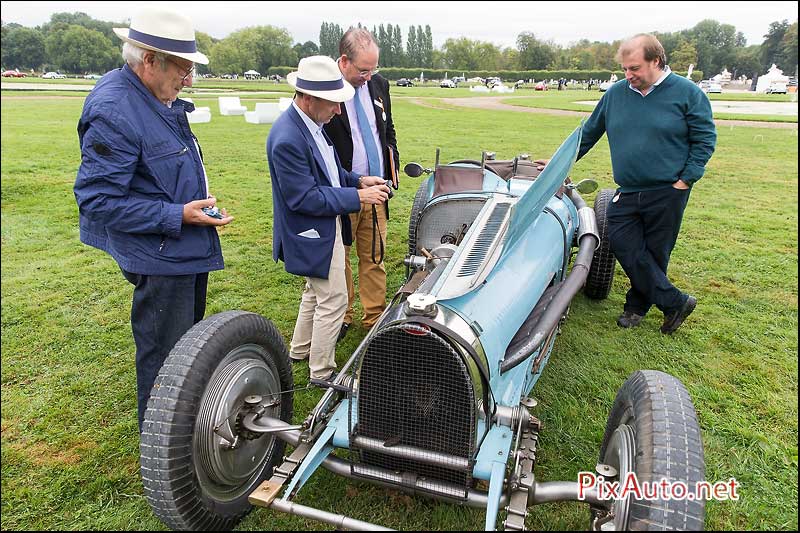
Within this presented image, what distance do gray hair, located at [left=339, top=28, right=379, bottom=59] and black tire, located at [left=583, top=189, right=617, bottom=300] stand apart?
2.68 meters

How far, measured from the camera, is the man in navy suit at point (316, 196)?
3.02 metres

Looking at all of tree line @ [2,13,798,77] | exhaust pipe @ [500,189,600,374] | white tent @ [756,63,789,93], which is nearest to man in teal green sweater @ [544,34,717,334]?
exhaust pipe @ [500,189,600,374]

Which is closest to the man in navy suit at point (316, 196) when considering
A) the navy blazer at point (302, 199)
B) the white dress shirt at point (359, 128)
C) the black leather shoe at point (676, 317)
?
the navy blazer at point (302, 199)

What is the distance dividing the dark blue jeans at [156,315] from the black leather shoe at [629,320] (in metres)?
3.61

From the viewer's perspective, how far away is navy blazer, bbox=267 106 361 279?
3027 mm

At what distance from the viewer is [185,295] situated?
2.76 m

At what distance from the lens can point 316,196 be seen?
307 centimetres

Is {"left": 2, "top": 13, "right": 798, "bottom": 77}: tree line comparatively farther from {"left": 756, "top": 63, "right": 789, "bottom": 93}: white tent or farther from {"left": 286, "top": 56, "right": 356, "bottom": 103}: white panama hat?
{"left": 286, "top": 56, "right": 356, "bottom": 103}: white panama hat

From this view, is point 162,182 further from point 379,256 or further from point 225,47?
point 225,47

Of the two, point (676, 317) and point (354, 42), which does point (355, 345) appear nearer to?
point (354, 42)

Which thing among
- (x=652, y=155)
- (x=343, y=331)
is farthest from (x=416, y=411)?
(x=652, y=155)

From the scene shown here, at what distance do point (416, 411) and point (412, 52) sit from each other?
82292 millimetres

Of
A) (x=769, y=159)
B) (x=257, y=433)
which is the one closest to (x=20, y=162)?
(x=257, y=433)

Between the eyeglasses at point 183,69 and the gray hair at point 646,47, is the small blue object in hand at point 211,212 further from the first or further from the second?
the gray hair at point 646,47
